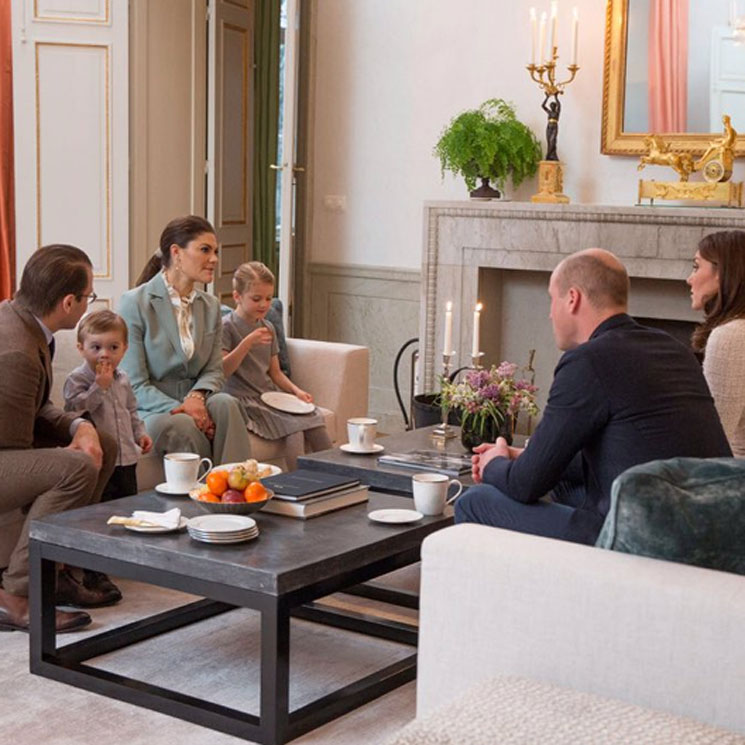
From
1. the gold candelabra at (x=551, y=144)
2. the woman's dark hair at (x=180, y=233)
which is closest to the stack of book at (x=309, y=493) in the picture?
the woman's dark hair at (x=180, y=233)

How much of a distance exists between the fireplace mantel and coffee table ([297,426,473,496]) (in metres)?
1.79

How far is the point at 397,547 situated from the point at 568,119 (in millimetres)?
3487

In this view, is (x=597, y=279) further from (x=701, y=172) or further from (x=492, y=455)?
(x=701, y=172)

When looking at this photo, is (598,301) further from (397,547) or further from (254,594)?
(254,594)

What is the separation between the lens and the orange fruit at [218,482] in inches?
128

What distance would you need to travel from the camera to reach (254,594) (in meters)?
2.87

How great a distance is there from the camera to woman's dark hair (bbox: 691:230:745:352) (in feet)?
12.6

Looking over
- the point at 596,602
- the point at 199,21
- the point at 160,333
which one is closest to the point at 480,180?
the point at 199,21

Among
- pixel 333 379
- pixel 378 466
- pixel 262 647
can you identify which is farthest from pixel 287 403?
pixel 262 647

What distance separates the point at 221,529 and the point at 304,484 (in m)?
0.44

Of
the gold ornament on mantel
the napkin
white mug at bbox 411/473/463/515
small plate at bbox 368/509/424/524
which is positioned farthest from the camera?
the gold ornament on mantel

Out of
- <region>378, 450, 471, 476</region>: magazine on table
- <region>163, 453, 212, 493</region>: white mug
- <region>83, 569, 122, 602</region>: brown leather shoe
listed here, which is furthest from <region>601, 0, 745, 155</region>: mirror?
<region>83, 569, 122, 602</region>: brown leather shoe

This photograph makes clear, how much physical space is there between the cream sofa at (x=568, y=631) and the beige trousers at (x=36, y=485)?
1.60 m

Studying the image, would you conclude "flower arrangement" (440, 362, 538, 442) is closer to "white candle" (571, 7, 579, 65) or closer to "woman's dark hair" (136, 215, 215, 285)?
"woman's dark hair" (136, 215, 215, 285)
